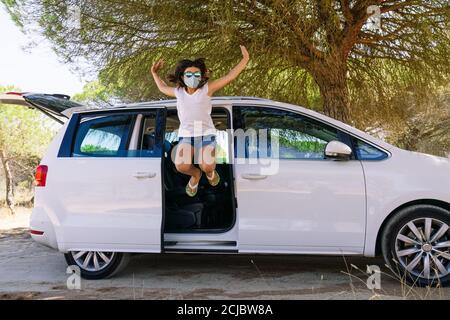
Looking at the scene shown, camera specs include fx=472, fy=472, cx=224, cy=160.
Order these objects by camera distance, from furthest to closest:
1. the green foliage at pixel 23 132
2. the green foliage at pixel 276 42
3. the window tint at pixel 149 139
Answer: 1. the green foliage at pixel 23 132
2. the green foliage at pixel 276 42
3. the window tint at pixel 149 139

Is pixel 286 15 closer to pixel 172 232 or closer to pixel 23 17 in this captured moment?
pixel 172 232

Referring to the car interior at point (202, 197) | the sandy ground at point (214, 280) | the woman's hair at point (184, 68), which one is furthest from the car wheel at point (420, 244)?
the woman's hair at point (184, 68)

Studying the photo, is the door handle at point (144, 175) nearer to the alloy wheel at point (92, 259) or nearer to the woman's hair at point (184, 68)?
the alloy wheel at point (92, 259)

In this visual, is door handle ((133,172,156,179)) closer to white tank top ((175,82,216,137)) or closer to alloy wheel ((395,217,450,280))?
white tank top ((175,82,216,137))

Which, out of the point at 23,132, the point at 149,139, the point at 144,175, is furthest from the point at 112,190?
the point at 23,132

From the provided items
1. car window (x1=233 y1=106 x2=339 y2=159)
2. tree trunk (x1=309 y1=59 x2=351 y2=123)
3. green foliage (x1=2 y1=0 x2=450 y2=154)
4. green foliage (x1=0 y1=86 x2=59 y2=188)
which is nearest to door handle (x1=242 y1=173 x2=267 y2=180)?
car window (x1=233 y1=106 x2=339 y2=159)

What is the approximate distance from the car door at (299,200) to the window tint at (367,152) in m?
0.12

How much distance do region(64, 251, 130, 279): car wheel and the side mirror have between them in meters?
2.41

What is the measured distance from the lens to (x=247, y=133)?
4867 mm

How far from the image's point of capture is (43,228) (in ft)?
16.3

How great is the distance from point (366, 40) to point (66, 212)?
21.1 ft

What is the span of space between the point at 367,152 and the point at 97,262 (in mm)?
3038

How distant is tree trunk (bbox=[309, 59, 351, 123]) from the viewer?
8.29 meters

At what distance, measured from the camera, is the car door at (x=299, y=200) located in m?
4.52
